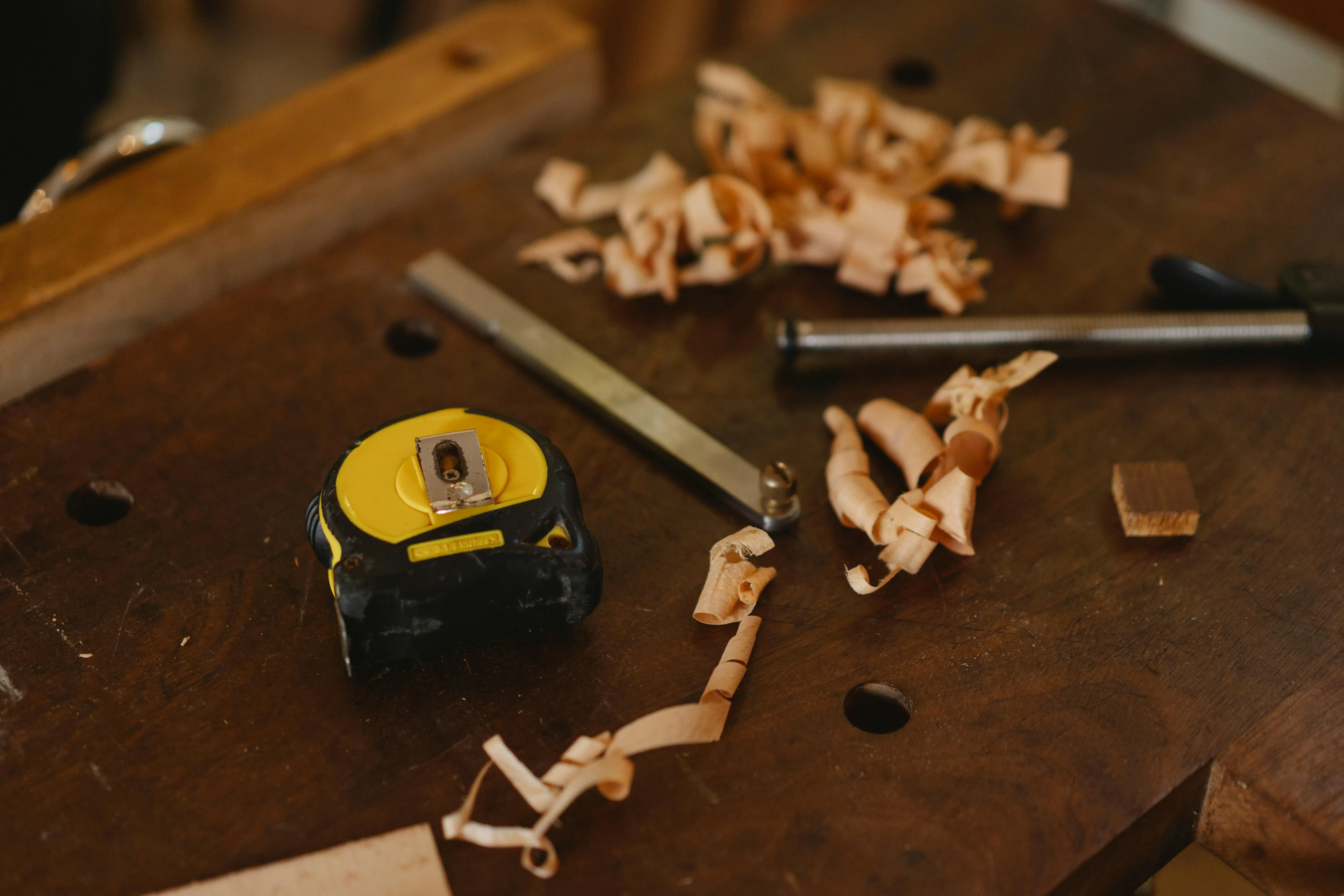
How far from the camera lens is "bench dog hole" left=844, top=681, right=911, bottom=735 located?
792 millimetres

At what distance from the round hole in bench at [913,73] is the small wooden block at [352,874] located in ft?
3.40

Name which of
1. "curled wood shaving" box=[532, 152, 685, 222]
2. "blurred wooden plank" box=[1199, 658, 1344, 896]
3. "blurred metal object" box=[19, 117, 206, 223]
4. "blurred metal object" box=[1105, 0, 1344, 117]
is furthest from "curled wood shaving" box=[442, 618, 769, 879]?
"blurred metal object" box=[1105, 0, 1344, 117]

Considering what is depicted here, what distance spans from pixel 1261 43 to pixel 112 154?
1846mm

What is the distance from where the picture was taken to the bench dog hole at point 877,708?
0.79 m

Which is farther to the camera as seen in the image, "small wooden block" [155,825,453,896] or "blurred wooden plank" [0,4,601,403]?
"blurred wooden plank" [0,4,601,403]

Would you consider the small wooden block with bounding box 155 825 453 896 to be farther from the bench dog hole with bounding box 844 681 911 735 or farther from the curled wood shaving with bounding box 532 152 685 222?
the curled wood shaving with bounding box 532 152 685 222

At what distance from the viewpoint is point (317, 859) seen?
70cm

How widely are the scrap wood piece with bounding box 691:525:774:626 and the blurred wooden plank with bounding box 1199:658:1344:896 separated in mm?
327

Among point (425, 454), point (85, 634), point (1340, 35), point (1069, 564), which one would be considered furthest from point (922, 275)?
point (1340, 35)

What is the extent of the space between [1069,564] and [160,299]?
0.84m

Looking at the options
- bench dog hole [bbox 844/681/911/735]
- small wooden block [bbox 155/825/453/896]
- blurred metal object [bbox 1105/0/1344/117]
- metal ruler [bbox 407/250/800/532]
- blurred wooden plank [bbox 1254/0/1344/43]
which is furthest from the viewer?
blurred metal object [bbox 1105/0/1344/117]

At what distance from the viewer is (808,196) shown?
3.84 ft

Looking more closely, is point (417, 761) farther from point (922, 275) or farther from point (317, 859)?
point (922, 275)

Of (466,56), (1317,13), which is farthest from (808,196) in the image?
(1317,13)
